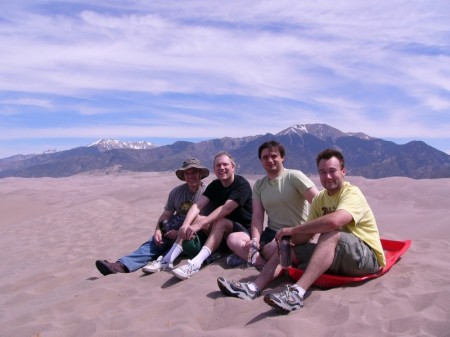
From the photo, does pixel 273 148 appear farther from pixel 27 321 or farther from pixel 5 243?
pixel 5 243

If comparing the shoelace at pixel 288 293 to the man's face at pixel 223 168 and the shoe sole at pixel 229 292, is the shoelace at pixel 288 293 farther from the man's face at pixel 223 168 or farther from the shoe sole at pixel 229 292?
the man's face at pixel 223 168

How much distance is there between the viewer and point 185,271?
4.47m

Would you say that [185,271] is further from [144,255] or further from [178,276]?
[144,255]

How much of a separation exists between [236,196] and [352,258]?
1683mm

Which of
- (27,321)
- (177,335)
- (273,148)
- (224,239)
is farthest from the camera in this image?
(224,239)

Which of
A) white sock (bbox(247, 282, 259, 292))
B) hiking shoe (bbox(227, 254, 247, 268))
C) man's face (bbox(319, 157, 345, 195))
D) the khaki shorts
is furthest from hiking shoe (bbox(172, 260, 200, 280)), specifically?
man's face (bbox(319, 157, 345, 195))

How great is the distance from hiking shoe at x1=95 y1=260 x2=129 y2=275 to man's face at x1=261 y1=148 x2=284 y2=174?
2.13 metres

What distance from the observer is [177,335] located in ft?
10.3

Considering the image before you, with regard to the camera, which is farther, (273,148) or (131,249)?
(131,249)

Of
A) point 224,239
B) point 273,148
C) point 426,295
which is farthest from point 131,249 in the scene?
point 426,295

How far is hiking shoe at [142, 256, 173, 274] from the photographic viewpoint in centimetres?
489

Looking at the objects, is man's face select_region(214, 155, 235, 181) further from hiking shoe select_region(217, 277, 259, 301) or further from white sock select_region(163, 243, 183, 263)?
hiking shoe select_region(217, 277, 259, 301)

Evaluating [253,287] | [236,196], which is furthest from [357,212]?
[236,196]

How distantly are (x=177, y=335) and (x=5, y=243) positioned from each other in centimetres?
819
